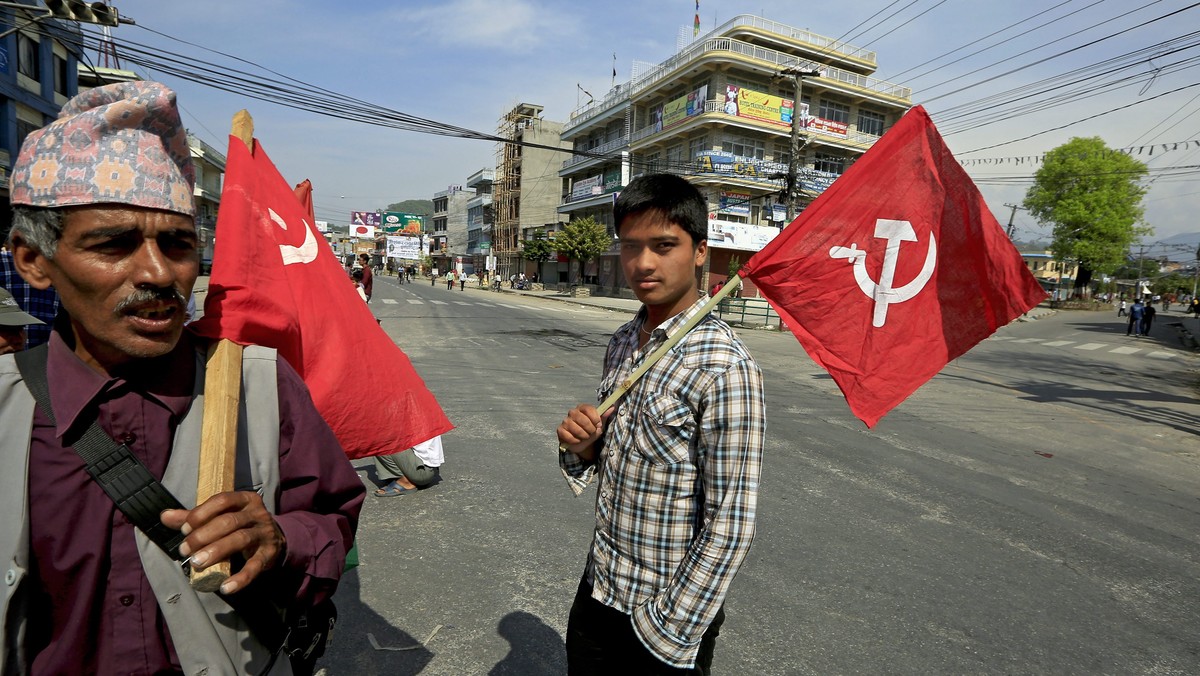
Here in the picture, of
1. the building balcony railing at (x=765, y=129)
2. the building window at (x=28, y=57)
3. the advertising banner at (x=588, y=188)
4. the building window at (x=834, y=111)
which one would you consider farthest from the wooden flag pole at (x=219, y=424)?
the advertising banner at (x=588, y=188)

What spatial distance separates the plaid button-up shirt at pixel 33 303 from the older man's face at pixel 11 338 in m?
0.02

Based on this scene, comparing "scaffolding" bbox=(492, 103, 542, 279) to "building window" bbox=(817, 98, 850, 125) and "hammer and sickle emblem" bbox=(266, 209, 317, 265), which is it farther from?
"hammer and sickle emblem" bbox=(266, 209, 317, 265)

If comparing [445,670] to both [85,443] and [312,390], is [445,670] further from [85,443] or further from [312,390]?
[85,443]

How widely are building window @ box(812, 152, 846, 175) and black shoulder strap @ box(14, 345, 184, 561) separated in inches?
1776

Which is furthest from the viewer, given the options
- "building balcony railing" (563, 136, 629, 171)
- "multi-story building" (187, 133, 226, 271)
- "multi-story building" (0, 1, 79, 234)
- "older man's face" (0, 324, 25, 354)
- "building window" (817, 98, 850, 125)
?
"multi-story building" (187, 133, 226, 271)

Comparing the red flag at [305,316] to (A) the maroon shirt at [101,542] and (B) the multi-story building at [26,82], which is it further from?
(B) the multi-story building at [26,82]

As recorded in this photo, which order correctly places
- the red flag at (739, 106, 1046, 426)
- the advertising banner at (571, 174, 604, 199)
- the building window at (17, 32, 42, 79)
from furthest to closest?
1. the advertising banner at (571, 174, 604, 199)
2. the building window at (17, 32, 42, 79)
3. the red flag at (739, 106, 1046, 426)

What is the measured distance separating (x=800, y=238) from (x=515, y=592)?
241 centimetres

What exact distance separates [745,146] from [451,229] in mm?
65050

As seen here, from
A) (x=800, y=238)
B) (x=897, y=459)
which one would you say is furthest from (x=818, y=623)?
(x=897, y=459)

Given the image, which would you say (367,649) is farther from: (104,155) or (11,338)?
(104,155)

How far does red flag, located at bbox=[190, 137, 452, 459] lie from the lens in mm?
1481

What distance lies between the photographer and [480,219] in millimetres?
80250

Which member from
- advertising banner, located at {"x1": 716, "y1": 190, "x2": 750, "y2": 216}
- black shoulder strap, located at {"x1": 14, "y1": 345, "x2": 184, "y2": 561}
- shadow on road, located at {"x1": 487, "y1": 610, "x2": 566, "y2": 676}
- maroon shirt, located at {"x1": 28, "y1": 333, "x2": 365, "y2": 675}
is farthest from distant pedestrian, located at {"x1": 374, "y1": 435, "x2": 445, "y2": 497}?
advertising banner, located at {"x1": 716, "y1": 190, "x2": 750, "y2": 216}
